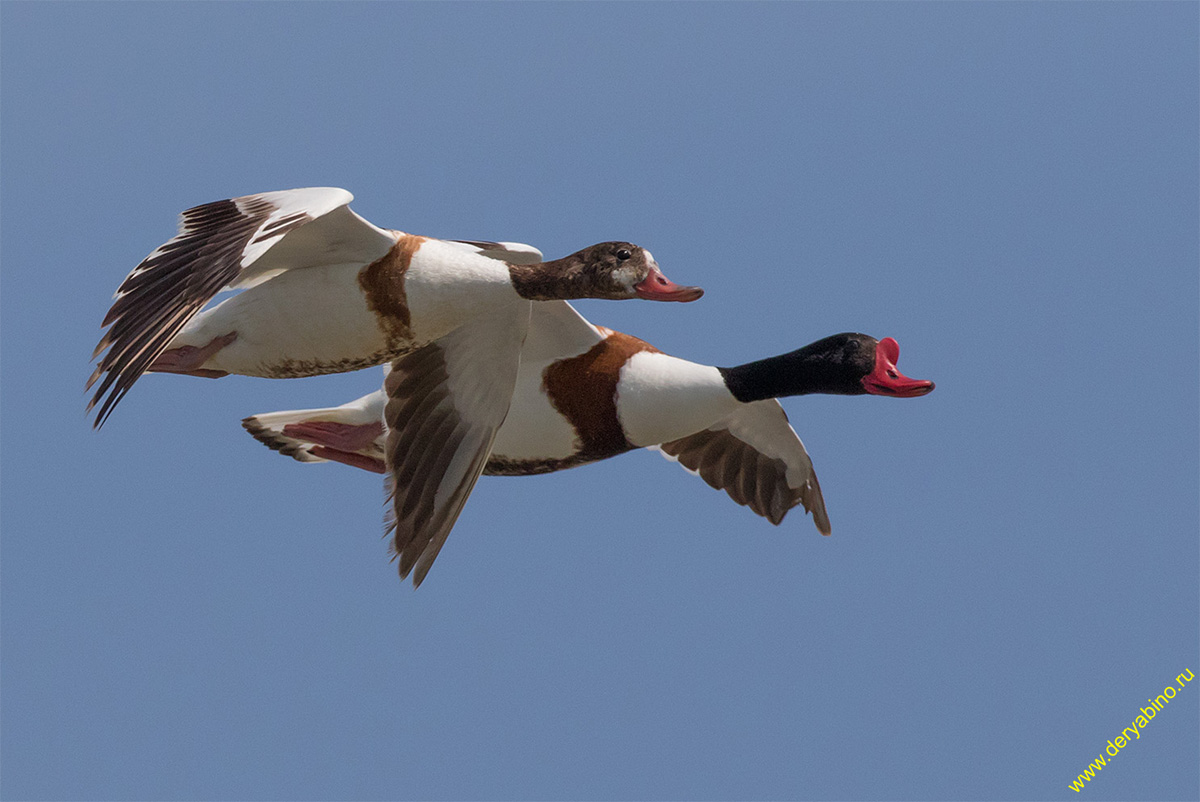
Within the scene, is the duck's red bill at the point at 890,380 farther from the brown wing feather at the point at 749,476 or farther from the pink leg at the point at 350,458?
the pink leg at the point at 350,458

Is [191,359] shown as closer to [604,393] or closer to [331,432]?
[331,432]

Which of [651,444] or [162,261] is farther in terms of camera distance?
[651,444]

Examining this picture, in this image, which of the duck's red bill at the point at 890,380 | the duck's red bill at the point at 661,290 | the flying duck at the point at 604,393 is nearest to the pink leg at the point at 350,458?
the flying duck at the point at 604,393

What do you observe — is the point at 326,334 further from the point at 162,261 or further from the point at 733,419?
the point at 733,419

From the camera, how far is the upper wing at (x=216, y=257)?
20.4 feet

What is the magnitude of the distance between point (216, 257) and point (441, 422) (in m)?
1.42

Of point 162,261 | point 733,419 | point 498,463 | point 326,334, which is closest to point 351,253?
point 326,334

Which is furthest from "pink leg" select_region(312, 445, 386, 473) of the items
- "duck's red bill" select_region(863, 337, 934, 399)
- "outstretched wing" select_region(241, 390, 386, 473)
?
"duck's red bill" select_region(863, 337, 934, 399)

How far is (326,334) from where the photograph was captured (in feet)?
23.2

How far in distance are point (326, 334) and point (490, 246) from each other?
2.48 feet

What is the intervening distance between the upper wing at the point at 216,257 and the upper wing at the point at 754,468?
2.07m

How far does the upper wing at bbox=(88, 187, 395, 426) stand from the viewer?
6207 millimetres

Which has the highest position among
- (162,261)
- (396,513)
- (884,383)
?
(162,261)

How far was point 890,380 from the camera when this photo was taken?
289 inches
